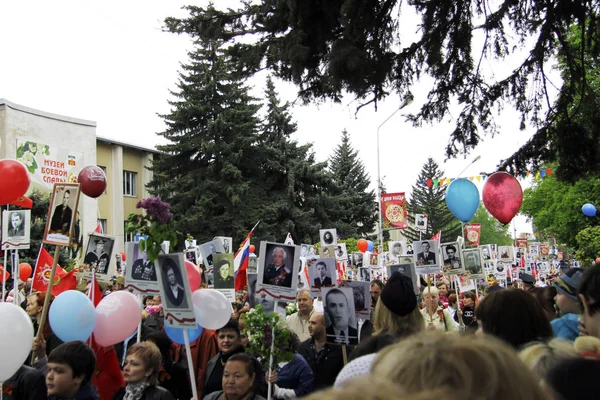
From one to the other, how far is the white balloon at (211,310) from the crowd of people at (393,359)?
0.24m

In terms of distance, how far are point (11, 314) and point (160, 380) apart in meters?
1.67

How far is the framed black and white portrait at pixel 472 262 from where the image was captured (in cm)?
1133

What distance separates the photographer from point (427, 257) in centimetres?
1103

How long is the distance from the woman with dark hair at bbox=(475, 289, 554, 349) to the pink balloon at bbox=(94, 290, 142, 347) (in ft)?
12.3

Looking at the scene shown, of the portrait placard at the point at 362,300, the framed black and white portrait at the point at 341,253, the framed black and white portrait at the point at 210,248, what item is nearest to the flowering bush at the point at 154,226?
the portrait placard at the point at 362,300

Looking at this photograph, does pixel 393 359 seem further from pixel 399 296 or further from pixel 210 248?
pixel 210 248

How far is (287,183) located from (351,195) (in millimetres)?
10719

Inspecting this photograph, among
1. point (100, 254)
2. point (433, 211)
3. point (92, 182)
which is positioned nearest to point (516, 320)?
point (92, 182)

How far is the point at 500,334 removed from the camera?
335 cm

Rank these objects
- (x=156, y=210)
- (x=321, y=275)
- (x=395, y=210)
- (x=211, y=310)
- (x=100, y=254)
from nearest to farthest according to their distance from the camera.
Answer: (x=156, y=210) < (x=211, y=310) < (x=321, y=275) < (x=100, y=254) < (x=395, y=210)

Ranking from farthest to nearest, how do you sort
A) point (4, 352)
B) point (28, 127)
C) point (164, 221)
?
point (28, 127), point (164, 221), point (4, 352)

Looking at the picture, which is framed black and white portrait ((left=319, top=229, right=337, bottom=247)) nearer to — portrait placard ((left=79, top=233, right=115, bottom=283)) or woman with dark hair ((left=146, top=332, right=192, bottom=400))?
portrait placard ((left=79, top=233, right=115, bottom=283))

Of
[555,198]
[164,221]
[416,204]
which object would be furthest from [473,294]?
[416,204]

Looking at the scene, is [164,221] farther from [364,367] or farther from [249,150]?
[249,150]
